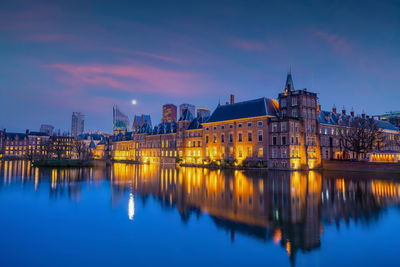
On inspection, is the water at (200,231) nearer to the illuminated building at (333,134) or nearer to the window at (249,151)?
the window at (249,151)

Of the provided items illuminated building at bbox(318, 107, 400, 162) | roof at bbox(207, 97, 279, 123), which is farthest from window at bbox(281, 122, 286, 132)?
illuminated building at bbox(318, 107, 400, 162)

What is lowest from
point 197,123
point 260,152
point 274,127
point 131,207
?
point 131,207

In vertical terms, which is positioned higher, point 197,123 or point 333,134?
point 197,123

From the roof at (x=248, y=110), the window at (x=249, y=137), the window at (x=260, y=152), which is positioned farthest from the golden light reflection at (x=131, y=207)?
the roof at (x=248, y=110)

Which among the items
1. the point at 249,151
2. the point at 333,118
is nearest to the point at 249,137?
the point at 249,151

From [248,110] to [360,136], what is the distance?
24.3 metres

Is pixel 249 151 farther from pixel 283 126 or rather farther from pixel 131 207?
pixel 131 207

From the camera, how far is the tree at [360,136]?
57.2m

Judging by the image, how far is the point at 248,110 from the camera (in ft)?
214

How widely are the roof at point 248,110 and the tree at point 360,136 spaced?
672 inches

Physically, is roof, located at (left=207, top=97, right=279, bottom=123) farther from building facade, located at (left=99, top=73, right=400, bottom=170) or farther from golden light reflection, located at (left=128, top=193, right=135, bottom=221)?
golden light reflection, located at (left=128, top=193, right=135, bottom=221)

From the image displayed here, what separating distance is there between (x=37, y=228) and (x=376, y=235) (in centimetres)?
1532

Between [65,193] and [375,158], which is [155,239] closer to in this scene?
[65,193]

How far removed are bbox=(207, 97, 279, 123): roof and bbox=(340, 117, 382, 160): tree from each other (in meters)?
17.1
